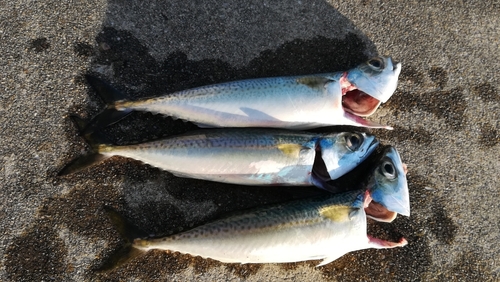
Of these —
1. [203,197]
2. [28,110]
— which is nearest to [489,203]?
[203,197]

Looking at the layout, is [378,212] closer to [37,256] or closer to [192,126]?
[192,126]

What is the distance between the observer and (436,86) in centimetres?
383

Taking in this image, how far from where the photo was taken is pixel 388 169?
3.22 metres

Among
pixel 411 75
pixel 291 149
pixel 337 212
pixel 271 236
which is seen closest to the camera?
pixel 271 236

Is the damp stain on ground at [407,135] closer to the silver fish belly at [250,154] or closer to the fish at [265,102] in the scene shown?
the fish at [265,102]

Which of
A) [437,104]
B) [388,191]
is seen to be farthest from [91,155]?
[437,104]

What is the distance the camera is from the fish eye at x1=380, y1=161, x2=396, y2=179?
3.19m

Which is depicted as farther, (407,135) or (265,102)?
(407,135)

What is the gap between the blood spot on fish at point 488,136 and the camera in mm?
3762

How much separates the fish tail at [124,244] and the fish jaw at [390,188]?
1966mm

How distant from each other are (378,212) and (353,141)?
2.16 ft

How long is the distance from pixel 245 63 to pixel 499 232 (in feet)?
9.58

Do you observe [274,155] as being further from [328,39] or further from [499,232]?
[499,232]

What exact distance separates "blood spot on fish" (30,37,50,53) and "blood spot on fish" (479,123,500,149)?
14.2 ft
